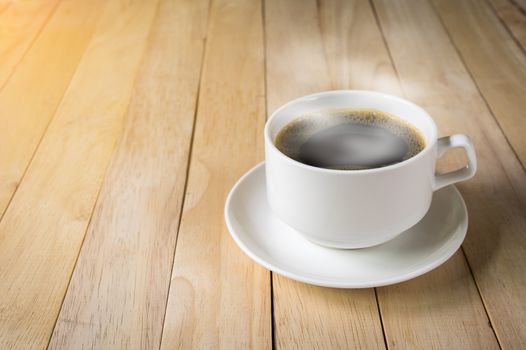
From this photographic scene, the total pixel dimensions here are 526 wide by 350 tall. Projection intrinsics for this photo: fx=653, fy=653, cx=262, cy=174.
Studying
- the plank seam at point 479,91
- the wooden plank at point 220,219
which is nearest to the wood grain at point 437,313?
the wooden plank at point 220,219

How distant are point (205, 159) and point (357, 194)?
1.01 ft

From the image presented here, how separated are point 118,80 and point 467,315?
2.18 ft

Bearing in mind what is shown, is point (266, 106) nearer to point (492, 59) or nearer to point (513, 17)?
point (492, 59)

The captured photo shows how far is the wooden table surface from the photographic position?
0.54 m

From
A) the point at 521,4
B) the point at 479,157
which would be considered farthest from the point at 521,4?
the point at 479,157

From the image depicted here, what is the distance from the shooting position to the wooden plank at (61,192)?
22.7 inches

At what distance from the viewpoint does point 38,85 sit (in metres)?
0.99

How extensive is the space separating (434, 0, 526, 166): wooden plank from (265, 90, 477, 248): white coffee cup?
0.25 meters

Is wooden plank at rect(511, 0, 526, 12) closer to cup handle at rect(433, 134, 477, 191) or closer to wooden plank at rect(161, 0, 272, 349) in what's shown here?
wooden plank at rect(161, 0, 272, 349)

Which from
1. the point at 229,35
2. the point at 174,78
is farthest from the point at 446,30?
the point at 174,78

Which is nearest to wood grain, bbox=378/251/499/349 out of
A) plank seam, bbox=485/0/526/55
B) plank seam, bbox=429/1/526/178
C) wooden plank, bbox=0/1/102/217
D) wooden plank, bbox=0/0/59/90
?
plank seam, bbox=429/1/526/178

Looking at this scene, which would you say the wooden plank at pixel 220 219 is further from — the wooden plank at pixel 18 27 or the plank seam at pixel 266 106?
the wooden plank at pixel 18 27

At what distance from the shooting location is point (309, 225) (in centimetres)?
56

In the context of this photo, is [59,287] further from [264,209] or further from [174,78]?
[174,78]
